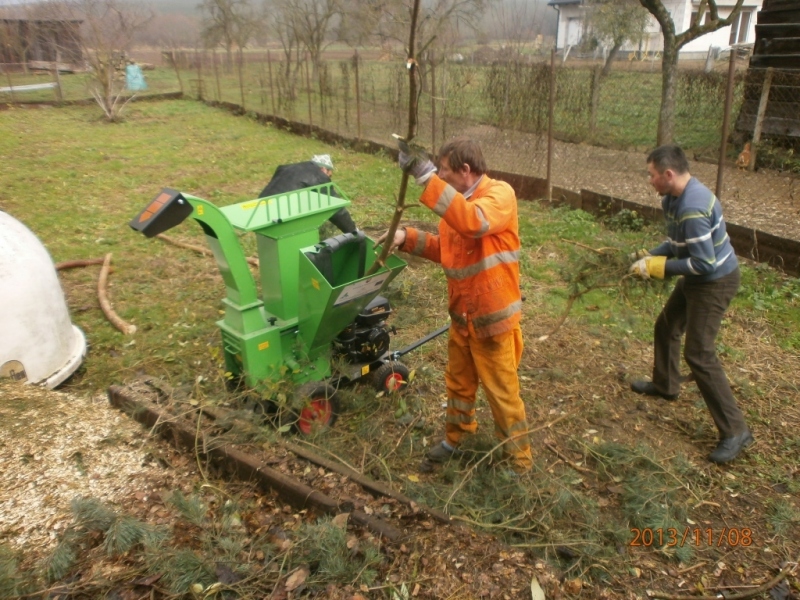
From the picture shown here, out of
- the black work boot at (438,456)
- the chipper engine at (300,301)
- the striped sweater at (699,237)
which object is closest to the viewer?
the striped sweater at (699,237)

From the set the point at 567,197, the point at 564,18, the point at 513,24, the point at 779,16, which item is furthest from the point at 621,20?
the point at 564,18

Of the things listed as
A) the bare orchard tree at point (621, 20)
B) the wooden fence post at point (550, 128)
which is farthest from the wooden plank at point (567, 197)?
the bare orchard tree at point (621, 20)

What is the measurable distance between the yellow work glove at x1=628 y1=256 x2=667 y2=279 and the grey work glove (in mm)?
1644

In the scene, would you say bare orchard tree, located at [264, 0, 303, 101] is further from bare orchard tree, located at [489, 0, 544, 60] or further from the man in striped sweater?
the man in striped sweater

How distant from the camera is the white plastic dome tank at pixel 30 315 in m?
4.38

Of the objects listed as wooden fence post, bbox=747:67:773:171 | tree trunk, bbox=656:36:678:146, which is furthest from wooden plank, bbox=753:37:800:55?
tree trunk, bbox=656:36:678:146

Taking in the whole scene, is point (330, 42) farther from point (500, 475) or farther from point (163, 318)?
point (500, 475)

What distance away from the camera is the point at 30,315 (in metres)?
4.52

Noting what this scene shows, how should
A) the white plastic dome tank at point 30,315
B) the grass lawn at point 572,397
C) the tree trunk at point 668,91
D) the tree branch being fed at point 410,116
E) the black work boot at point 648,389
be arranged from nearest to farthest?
1. the tree branch being fed at point 410,116
2. the grass lawn at point 572,397
3. the white plastic dome tank at point 30,315
4. the black work boot at point 648,389
5. the tree trunk at point 668,91

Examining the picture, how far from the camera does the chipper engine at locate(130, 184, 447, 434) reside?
12.7 ft

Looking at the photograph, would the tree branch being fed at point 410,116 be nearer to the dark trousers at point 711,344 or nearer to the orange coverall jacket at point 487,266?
the orange coverall jacket at point 487,266

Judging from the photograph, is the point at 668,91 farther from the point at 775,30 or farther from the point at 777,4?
the point at 777,4

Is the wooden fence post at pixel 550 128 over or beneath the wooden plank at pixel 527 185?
over
